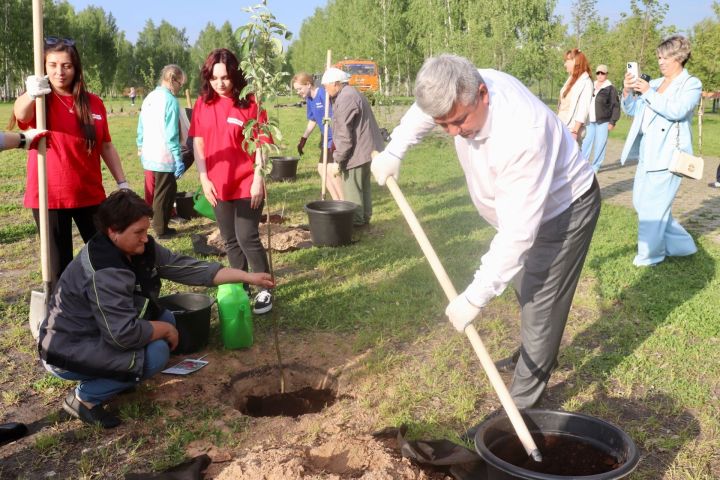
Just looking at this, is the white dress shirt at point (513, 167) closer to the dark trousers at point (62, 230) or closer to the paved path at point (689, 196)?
the dark trousers at point (62, 230)

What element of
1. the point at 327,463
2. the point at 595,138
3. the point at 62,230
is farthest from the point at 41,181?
the point at 595,138

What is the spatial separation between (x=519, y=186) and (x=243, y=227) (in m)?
2.57

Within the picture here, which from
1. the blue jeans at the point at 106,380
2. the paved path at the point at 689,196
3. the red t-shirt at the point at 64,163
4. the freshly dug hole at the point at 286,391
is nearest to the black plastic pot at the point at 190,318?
the freshly dug hole at the point at 286,391

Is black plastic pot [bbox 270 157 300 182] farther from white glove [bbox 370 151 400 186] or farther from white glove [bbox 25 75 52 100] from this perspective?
white glove [bbox 370 151 400 186]

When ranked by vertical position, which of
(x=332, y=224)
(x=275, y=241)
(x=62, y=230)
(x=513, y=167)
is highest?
(x=513, y=167)

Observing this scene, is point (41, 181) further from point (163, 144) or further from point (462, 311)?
point (163, 144)

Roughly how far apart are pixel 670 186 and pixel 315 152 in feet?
33.4

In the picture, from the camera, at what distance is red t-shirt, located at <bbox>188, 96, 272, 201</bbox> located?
4.21 meters

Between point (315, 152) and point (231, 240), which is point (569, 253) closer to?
point (231, 240)

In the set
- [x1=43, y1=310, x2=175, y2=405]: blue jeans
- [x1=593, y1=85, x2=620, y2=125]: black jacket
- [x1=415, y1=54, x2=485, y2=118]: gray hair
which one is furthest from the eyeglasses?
[x1=593, y1=85, x2=620, y2=125]: black jacket

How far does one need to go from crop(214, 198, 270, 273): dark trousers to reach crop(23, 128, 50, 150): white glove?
1.25m

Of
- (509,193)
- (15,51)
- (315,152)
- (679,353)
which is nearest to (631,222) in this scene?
(679,353)

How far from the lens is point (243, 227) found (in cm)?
444

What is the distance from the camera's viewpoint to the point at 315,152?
14.7 metres
